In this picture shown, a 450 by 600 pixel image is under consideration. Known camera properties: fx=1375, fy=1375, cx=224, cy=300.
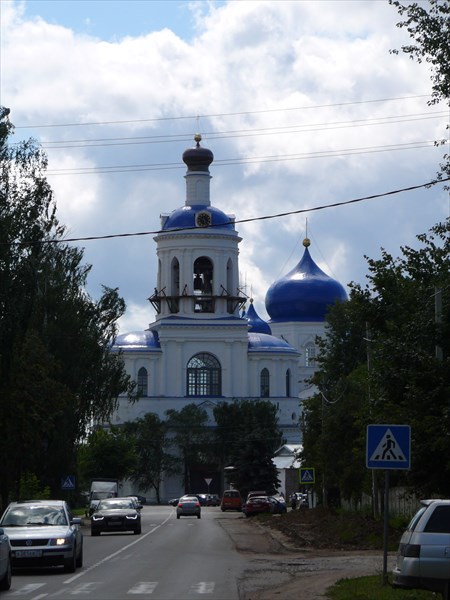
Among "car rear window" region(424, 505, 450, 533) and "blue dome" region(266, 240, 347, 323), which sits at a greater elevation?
"blue dome" region(266, 240, 347, 323)

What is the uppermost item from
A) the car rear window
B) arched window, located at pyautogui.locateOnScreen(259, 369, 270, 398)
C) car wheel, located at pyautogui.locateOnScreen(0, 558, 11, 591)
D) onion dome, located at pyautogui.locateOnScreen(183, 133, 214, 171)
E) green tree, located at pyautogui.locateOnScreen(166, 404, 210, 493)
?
onion dome, located at pyautogui.locateOnScreen(183, 133, 214, 171)

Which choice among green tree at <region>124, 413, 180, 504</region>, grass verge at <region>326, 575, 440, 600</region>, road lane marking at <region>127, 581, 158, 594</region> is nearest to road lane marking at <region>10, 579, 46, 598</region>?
road lane marking at <region>127, 581, 158, 594</region>

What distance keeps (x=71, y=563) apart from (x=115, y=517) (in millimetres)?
19203

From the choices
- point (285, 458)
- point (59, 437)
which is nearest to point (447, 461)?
point (59, 437)

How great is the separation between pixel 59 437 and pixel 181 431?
181 ft

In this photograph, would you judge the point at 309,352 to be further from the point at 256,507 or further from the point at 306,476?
the point at 306,476

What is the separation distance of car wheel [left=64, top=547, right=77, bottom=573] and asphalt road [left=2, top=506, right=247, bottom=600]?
0.51 feet

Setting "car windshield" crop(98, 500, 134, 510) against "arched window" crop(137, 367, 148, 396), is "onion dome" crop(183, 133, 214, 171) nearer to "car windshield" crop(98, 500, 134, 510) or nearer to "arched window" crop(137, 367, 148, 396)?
"arched window" crop(137, 367, 148, 396)

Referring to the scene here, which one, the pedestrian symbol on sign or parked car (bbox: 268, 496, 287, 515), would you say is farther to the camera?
parked car (bbox: 268, 496, 287, 515)

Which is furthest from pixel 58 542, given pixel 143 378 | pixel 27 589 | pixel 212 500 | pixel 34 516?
pixel 143 378

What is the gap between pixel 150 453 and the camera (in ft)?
350

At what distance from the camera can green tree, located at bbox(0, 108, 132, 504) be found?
1501 inches

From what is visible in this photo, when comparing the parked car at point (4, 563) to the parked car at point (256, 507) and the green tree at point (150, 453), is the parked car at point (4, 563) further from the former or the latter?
the green tree at point (150, 453)

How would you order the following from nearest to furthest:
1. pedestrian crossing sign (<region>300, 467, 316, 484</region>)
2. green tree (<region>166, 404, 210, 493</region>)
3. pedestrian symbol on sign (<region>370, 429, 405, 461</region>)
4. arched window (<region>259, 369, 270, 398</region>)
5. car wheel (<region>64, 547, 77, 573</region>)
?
1. pedestrian symbol on sign (<region>370, 429, 405, 461</region>)
2. car wheel (<region>64, 547, 77, 573</region>)
3. pedestrian crossing sign (<region>300, 467, 316, 484</region>)
4. green tree (<region>166, 404, 210, 493</region>)
5. arched window (<region>259, 369, 270, 398</region>)
